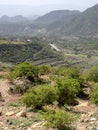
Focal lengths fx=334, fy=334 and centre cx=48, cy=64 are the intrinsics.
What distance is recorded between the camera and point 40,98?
21.7 metres

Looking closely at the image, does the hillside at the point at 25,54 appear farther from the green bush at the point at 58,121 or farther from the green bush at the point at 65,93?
the green bush at the point at 58,121

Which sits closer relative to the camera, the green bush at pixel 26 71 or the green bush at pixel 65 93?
the green bush at pixel 65 93

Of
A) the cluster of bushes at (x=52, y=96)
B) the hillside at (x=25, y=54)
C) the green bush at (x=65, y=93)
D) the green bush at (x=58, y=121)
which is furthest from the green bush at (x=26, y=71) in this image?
the hillside at (x=25, y=54)

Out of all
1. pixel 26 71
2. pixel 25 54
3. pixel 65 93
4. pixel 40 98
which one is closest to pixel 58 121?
pixel 40 98

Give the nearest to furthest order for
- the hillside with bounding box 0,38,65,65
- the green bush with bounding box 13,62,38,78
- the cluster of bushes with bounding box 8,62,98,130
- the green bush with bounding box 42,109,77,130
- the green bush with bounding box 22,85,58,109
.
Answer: the green bush with bounding box 42,109,77,130
the cluster of bushes with bounding box 8,62,98,130
the green bush with bounding box 22,85,58,109
the green bush with bounding box 13,62,38,78
the hillside with bounding box 0,38,65,65

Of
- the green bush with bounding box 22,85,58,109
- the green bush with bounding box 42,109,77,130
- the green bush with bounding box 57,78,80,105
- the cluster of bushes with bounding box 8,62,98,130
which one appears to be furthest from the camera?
the green bush with bounding box 57,78,80,105

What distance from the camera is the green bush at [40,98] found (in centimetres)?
2161


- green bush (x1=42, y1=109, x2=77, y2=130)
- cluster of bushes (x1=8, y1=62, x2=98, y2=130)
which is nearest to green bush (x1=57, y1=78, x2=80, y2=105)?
cluster of bushes (x1=8, y1=62, x2=98, y2=130)

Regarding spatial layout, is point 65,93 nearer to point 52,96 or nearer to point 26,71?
point 52,96

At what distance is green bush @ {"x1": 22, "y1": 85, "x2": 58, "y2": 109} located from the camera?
21.6 meters

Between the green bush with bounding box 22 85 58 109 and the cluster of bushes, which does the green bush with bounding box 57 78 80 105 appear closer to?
the cluster of bushes

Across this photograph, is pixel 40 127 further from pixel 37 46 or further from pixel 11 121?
pixel 37 46

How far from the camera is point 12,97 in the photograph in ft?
88.8

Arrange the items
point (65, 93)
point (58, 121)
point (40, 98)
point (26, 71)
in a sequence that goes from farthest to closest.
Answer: point (26, 71) < point (65, 93) < point (40, 98) < point (58, 121)
